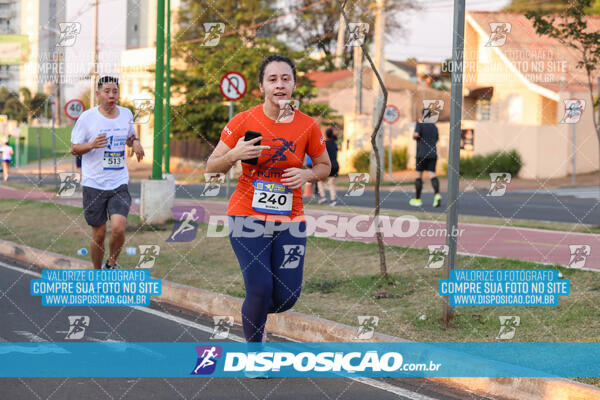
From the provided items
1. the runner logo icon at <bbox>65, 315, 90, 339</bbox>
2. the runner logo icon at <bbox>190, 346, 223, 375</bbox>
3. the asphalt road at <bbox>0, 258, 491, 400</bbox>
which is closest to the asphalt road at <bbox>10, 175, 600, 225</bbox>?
the runner logo icon at <bbox>65, 315, 90, 339</bbox>

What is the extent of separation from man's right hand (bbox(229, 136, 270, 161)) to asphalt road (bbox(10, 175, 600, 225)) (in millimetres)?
10858

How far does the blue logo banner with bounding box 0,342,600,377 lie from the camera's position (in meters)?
5.83

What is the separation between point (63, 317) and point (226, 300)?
1.44 meters

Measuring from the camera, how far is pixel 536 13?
1229 centimetres

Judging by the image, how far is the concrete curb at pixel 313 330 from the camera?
5312 millimetres

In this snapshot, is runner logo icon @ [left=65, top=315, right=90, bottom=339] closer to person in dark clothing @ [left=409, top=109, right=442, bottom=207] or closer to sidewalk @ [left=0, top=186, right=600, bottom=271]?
sidewalk @ [left=0, top=186, right=600, bottom=271]

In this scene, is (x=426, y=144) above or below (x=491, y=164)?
above

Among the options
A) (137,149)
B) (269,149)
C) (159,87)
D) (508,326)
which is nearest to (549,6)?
(159,87)

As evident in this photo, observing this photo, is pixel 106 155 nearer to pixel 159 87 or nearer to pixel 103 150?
pixel 103 150

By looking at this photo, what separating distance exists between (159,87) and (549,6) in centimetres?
689

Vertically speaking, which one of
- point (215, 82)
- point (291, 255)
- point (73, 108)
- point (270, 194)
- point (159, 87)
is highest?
point (215, 82)

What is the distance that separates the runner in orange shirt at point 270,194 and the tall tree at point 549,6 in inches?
276

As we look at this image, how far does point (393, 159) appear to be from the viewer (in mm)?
37125

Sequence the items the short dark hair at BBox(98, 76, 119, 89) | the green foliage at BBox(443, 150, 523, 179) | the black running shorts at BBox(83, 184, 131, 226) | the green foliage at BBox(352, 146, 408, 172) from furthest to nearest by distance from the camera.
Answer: the green foliage at BBox(352, 146, 408, 172) → the green foliage at BBox(443, 150, 523, 179) → the black running shorts at BBox(83, 184, 131, 226) → the short dark hair at BBox(98, 76, 119, 89)
